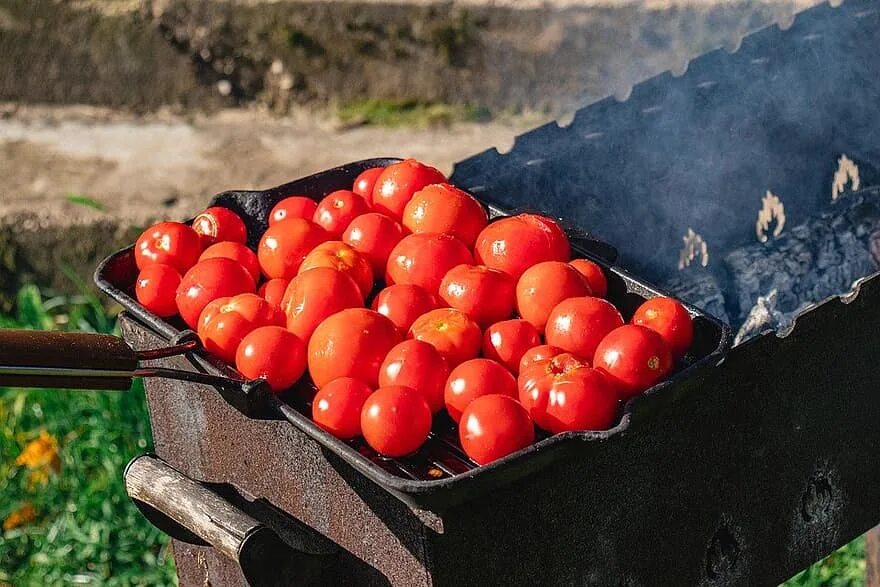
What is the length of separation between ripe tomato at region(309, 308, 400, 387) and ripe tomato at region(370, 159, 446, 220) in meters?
0.43

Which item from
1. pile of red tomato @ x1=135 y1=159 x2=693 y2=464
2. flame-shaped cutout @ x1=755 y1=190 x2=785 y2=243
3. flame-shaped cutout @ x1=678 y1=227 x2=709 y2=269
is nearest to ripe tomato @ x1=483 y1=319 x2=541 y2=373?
pile of red tomato @ x1=135 y1=159 x2=693 y2=464

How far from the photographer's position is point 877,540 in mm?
3027

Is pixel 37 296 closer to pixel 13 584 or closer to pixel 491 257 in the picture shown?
pixel 13 584

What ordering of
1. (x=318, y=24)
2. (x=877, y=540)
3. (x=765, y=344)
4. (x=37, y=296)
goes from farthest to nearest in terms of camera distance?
(x=318, y=24)
(x=37, y=296)
(x=877, y=540)
(x=765, y=344)

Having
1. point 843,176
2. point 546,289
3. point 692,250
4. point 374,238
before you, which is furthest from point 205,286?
point 843,176

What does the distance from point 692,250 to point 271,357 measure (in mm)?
1451

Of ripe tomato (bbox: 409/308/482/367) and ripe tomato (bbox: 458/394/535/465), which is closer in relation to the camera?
ripe tomato (bbox: 458/394/535/465)

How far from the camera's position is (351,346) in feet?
6.25

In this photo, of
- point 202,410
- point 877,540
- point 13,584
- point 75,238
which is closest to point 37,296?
point 75,238

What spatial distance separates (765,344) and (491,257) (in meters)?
0.47

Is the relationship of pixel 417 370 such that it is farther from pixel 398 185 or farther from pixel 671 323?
pixel 398 185

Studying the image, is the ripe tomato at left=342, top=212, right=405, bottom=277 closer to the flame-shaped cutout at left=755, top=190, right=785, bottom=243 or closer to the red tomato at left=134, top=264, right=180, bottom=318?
the red tomato at left=134, top=264, right=180, bottom=318

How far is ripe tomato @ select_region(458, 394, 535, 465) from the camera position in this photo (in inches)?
68.6

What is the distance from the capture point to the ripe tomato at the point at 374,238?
2213 millimetres
